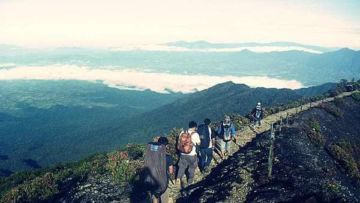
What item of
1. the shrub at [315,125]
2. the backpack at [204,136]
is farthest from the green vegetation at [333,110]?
the backpack at [204,136]

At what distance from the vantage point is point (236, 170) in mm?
22672

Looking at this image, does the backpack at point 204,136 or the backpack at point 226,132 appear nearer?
the backpack at point 204,136

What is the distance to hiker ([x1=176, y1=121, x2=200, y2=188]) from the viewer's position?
19.8 metres

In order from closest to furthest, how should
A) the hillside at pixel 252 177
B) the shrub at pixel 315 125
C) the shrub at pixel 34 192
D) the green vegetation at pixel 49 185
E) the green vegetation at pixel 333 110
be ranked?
1. the hillside at pixel 252 177
2. the shrub at pixel 34 192
3. the green vegetation at pixel 49 185
4. the shrub at pixel 315 125
5. the green vegetation at pixel 333 110

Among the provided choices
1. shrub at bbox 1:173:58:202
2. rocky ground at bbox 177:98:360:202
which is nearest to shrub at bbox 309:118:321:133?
rocky ground at bbox 177:98:360:202

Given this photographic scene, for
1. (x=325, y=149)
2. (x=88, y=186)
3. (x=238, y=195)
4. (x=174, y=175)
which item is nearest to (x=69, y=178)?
(x=88, y=186)

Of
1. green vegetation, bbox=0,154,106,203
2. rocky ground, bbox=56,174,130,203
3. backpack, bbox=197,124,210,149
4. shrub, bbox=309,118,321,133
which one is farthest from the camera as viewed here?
shrub, bbox=309,118,321,133

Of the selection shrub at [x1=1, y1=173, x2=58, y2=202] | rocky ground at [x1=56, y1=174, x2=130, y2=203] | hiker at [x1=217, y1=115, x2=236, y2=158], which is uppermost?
hiker at [x1=217, y1=115, x2=236, y2=158]

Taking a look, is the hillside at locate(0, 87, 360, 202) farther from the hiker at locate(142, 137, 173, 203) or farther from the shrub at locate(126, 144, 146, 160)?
the hiker at locate(142, 137, 173, 203)

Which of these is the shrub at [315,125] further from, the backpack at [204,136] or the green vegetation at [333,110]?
the backpack at [204,136]

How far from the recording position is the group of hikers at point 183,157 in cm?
1761

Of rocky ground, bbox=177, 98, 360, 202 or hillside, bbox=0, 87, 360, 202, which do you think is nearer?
rocky ground, bbox=177, 98, 360, 202

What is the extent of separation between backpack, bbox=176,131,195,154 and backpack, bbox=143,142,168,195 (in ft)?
7.31

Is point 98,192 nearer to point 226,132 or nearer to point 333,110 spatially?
point 226,132
